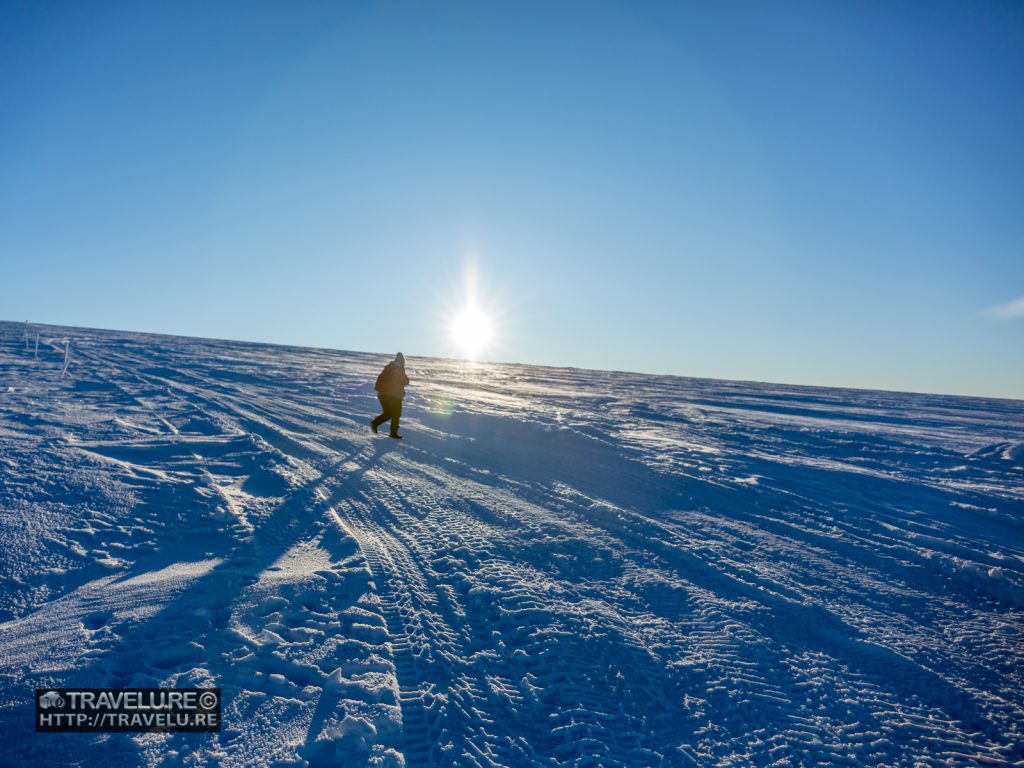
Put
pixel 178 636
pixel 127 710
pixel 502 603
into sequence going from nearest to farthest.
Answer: pixel 127 710 < pixel 178 636 < pixel 502 603

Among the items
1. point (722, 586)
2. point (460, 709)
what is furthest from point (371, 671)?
point (722, 586)

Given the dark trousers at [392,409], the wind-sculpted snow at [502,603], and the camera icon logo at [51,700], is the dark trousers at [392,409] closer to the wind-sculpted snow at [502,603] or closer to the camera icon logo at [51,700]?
the wind-sculpted snow at [502,603]

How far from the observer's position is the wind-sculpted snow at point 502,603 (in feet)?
9.92

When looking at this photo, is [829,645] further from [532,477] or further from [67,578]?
[67,578]

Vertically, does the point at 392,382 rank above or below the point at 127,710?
above

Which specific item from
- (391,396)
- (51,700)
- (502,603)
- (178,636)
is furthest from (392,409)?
(51,700)

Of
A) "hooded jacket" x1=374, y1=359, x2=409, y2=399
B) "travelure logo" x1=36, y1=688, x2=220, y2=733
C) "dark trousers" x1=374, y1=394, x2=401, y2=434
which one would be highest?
"hooded jacket" x1=374, y1=359, x2=409, y2=399

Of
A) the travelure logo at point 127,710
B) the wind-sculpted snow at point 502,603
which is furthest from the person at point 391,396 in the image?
the travelure logo at point 127,710

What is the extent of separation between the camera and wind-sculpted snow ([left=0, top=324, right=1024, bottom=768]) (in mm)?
3023

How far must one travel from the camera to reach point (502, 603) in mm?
4328

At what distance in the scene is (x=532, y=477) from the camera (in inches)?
327

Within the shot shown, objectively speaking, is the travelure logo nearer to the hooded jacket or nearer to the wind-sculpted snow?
the wind-sculpted snow

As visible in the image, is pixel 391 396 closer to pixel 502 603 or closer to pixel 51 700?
pixel 502 603

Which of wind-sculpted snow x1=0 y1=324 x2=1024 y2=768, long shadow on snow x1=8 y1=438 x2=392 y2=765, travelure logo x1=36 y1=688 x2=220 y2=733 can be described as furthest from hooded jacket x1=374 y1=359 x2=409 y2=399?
travelure logo x1=36 y1=688 x2=220 y2=733
